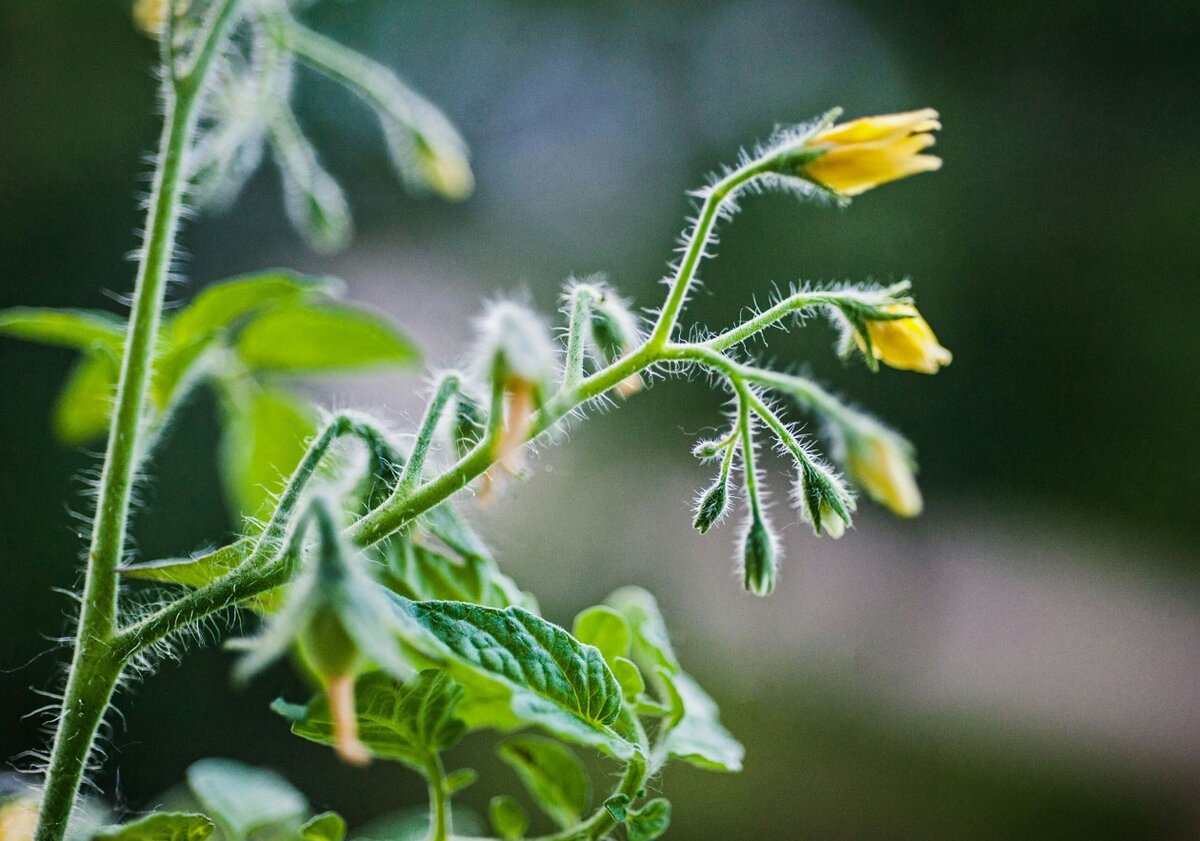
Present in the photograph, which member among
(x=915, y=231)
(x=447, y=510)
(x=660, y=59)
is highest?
(x=660, y=59)

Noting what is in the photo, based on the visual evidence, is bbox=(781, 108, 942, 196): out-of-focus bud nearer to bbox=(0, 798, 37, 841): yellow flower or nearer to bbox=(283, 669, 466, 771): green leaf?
bbox=(283, 669, 466, 771): green leaf

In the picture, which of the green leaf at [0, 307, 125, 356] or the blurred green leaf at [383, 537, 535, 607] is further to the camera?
the green leaf at [0, 307, 125, 356]

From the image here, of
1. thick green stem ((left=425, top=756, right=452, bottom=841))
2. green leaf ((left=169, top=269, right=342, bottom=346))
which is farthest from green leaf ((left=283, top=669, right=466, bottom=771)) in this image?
green leaf ((left=169, top=269, right=342, bottom=346))

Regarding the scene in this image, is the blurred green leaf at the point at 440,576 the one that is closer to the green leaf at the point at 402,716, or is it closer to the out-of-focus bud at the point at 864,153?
the green leaf at the point at 402,716

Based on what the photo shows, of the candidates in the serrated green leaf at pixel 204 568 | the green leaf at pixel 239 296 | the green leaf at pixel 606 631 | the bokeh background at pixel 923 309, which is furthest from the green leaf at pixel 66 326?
the bokeh background at pixel 923 309

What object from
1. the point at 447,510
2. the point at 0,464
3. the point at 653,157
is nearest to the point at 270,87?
the point at 447,510

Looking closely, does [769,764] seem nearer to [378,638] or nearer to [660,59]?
[660,59]
